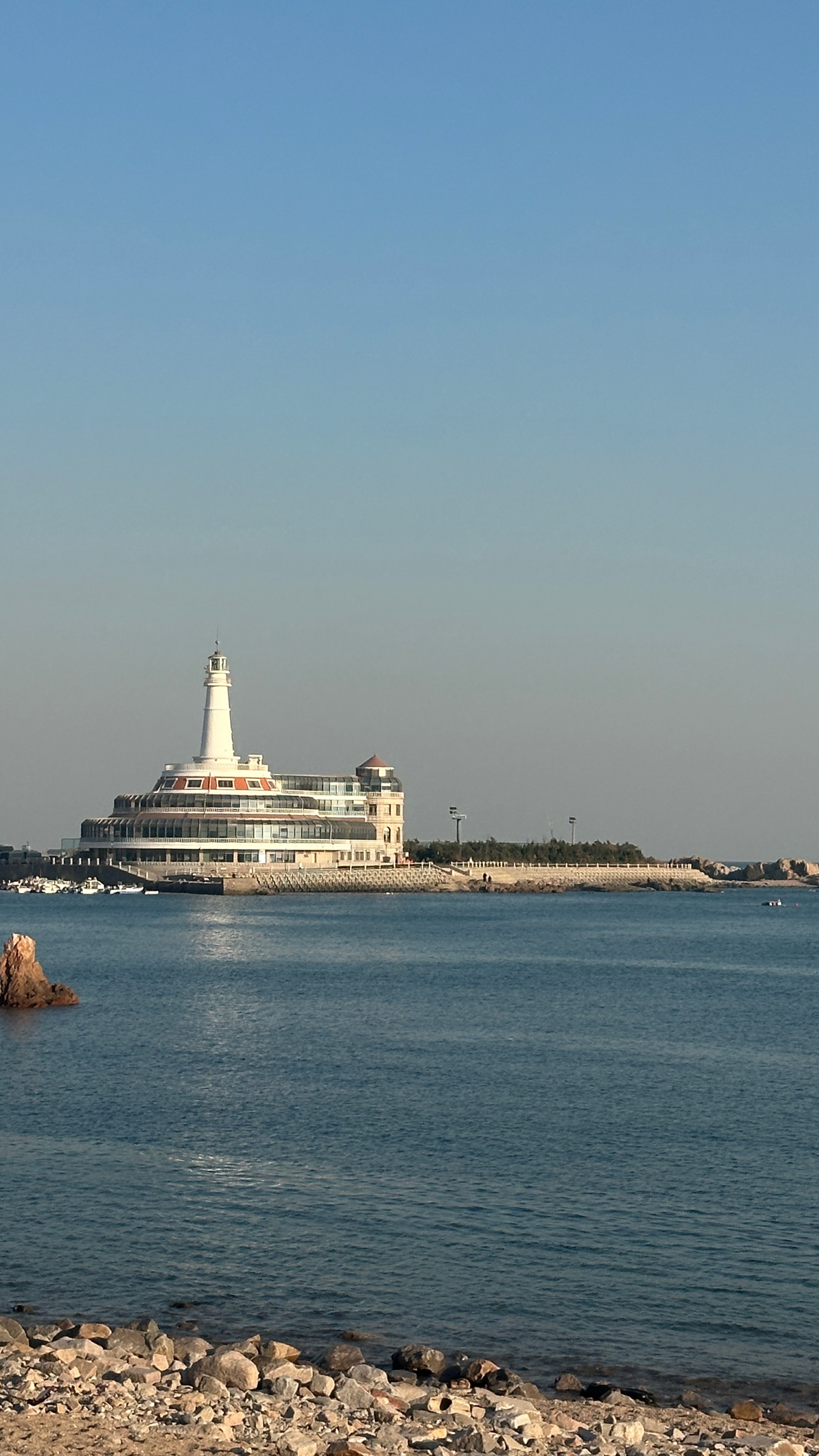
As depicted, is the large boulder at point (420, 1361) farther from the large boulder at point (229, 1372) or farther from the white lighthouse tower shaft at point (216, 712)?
the white lighthouse tower shaft at point (216, 712)

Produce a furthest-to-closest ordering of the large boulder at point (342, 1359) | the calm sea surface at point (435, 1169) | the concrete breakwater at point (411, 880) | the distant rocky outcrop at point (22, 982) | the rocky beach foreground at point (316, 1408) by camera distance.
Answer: the concrete breakwater at point (411, 880) → the distant rocky outcrop at point (22, 982) → the calm sea surface at point (435, 1169) → the large boulder at point (342, 1359) → the rocky beach foreground at point (316, 1408)

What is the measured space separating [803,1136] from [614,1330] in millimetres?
A: 12629

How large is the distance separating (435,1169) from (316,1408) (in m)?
12.6

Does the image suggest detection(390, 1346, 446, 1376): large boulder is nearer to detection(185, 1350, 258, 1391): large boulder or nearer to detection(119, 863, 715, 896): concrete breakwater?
detection(185, 1350, 258, 1391): large boulder

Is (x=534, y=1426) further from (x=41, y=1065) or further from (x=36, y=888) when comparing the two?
(x=36, y=888)

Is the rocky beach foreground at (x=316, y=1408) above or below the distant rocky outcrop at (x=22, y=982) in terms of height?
below

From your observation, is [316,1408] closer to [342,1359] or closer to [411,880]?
[342,1359]

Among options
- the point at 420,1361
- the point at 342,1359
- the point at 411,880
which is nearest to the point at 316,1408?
the point at 342,1359

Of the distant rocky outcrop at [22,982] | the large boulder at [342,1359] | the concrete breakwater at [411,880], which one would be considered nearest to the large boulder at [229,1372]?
the large boulder at [342,1359]

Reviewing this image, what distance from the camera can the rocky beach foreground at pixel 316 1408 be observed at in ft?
46.7

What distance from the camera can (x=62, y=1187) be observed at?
2666cm

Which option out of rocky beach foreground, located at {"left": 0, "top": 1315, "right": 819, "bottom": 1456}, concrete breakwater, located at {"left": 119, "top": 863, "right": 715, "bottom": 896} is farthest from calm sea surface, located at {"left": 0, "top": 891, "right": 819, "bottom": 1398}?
concrete breakwater, located at {"left": 119, "top": 863, "right": 715, "bottom": 896}

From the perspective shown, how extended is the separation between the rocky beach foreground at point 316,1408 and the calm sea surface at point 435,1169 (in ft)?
3.99

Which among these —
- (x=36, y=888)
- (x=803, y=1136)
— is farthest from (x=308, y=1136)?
(x=36, y=888)
